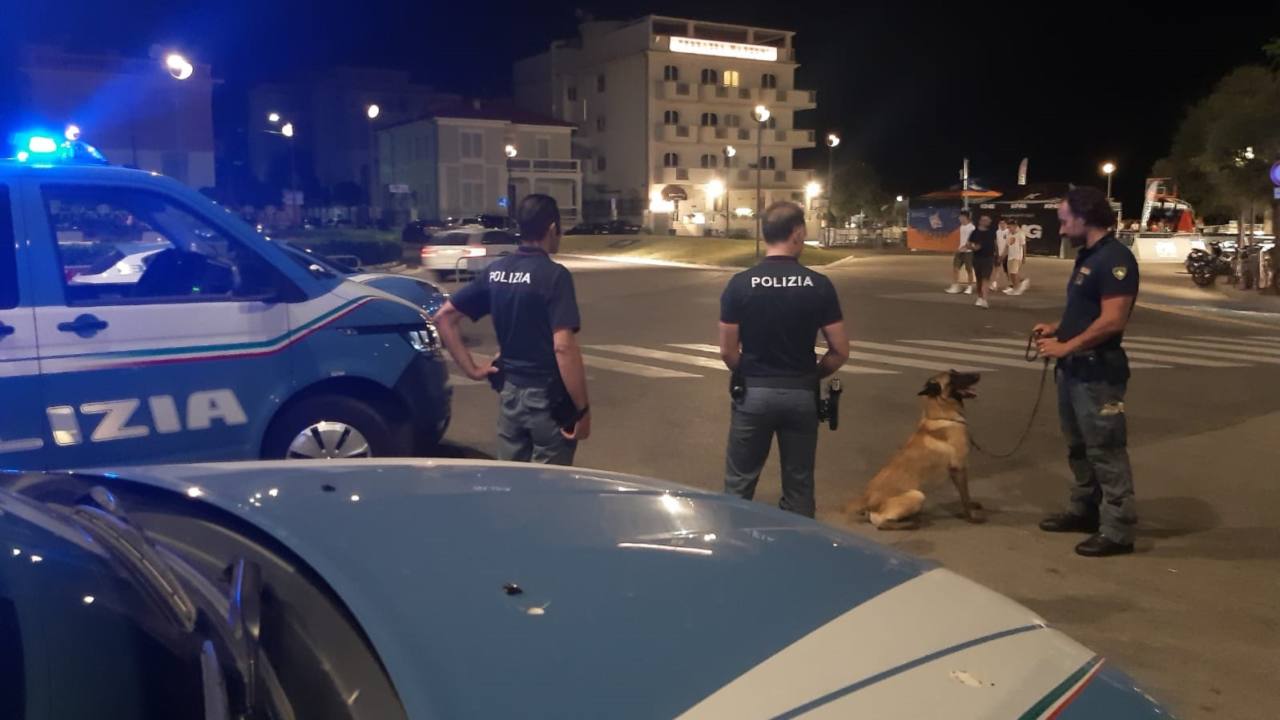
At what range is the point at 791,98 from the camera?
77.9 metres

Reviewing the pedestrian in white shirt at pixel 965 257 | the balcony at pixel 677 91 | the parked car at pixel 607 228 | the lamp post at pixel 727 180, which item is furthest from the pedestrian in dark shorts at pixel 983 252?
the balcony at pixel 677 91

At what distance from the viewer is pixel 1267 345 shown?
16094 mm

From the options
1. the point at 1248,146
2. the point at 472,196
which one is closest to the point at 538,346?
the point at 1248,146

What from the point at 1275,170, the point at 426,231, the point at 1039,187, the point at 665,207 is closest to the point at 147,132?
the point at 426,231

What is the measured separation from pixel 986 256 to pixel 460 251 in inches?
479

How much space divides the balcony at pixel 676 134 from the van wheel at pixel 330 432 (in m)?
68.0

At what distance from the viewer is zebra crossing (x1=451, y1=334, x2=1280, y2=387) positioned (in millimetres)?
13117

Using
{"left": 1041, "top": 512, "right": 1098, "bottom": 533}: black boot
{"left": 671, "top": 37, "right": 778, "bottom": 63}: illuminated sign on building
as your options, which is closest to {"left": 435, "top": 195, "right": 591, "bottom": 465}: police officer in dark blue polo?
{"left": 1041, "top": 512, "right": 1098, "bottom": 533}: black boot

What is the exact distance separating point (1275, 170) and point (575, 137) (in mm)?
63486

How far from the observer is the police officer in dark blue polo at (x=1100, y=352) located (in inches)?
229

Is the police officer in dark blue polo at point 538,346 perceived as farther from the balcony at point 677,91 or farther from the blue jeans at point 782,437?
the balcony at point 677,91

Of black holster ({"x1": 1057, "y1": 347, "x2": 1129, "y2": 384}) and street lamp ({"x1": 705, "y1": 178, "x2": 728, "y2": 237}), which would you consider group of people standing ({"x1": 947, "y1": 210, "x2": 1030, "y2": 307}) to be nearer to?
black holster ({"x1": 1057, "y1": 347, "x2": 1129, "y2": 384})

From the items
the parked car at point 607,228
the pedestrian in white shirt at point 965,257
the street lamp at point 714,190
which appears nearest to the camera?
the pedestrian in white shirt at point 965,257

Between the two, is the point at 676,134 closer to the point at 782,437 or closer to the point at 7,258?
the point at 7,258
